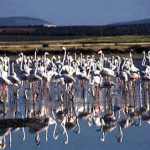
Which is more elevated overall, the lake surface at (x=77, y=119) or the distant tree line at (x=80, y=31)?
the distant tree line at (x=80, y=31)

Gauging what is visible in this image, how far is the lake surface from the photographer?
1333 centimetres

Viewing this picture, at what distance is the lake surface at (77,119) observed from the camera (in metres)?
13.3

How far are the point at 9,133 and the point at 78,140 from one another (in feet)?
5.44

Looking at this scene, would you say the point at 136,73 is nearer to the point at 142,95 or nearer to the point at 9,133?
the point at 142,95

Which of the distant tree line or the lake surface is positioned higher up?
the distant tree line

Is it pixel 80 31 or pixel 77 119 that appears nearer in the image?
pixel 77 119

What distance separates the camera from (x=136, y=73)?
20.8 meters

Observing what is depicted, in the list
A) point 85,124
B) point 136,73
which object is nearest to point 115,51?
point 136,73

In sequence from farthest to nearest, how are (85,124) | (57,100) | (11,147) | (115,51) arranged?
(115,51) < (57,100) < (85,124) < (11,147)

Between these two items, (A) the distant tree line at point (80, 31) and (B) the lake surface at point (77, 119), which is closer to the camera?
(B) the lake surface at point (77, 119)

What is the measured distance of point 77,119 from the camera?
15.7 metres

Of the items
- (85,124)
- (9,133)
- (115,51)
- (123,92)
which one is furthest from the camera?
(115,51)

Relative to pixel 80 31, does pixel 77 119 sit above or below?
below

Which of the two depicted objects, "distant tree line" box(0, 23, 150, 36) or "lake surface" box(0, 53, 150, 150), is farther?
"distant tree line" box(0, 23, 150, 36)
